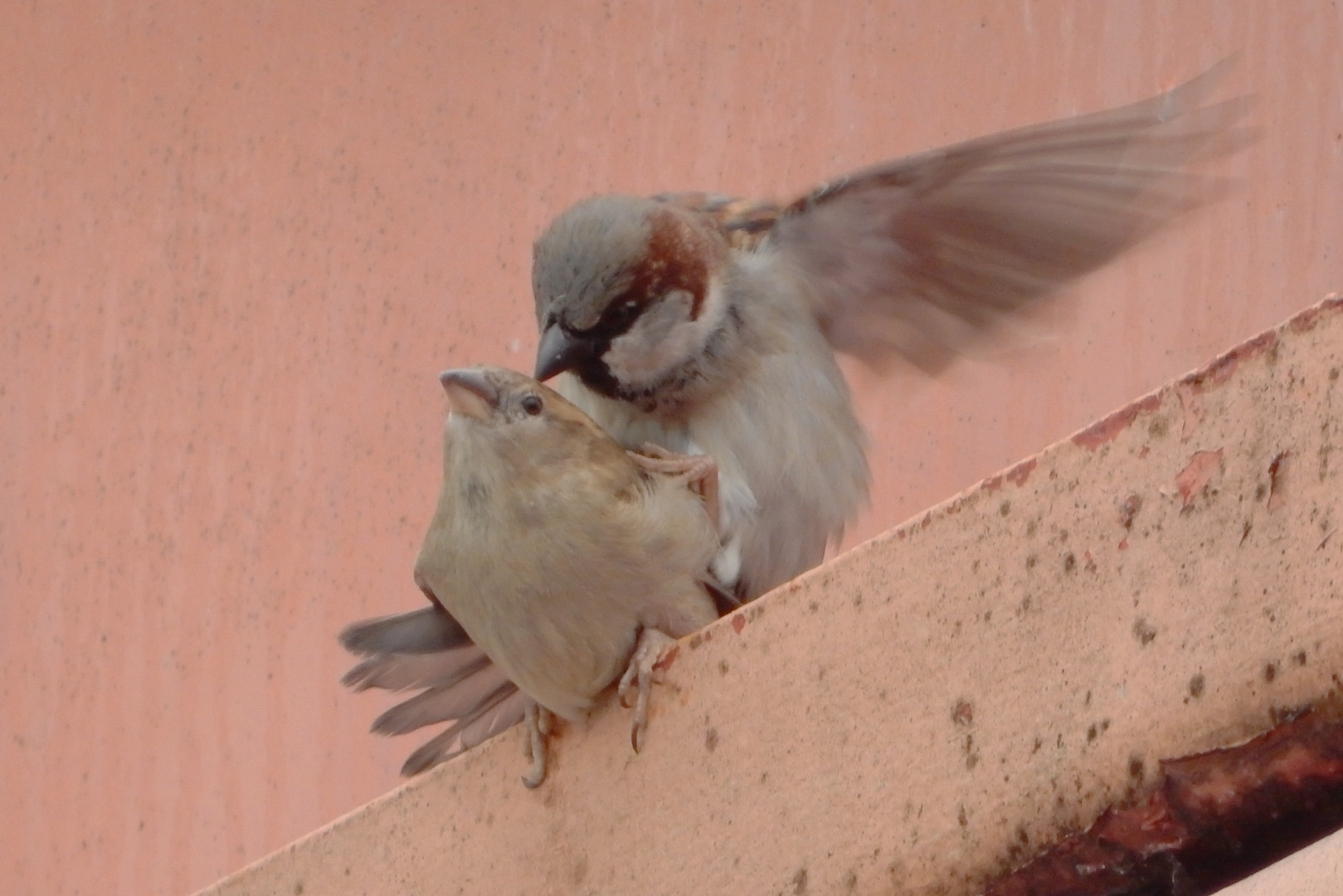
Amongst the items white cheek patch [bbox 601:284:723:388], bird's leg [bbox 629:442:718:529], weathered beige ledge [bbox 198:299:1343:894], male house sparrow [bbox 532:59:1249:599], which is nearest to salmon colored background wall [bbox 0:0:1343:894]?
male house sparrow [bbox 532:59:1249:599]

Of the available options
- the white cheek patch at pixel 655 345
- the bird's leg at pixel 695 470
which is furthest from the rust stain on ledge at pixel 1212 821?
the white cheek patch at pixel 655 345

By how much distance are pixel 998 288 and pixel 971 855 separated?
596 mm

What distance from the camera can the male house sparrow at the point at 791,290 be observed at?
1102 millimetres

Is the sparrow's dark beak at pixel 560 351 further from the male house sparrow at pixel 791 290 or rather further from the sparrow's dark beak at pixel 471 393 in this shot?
the sparrow's dark beak at pixel 471 393

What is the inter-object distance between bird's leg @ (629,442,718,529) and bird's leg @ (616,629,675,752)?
14 cm

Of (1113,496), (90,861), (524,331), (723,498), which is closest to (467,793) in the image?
(723,498)

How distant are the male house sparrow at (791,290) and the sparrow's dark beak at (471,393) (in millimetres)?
178

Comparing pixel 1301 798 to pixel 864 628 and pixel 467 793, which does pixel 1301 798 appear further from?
pixel 467 793

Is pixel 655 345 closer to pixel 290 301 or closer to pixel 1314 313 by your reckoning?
pixel 1314 313

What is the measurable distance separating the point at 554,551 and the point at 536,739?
0.32 ft

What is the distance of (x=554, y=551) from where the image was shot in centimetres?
89

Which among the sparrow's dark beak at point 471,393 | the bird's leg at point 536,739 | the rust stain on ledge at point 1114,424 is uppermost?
the rust stain on ledge at point 1114,424

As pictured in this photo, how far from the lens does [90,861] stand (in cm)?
180

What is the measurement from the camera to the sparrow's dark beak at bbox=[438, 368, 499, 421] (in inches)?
37.8
